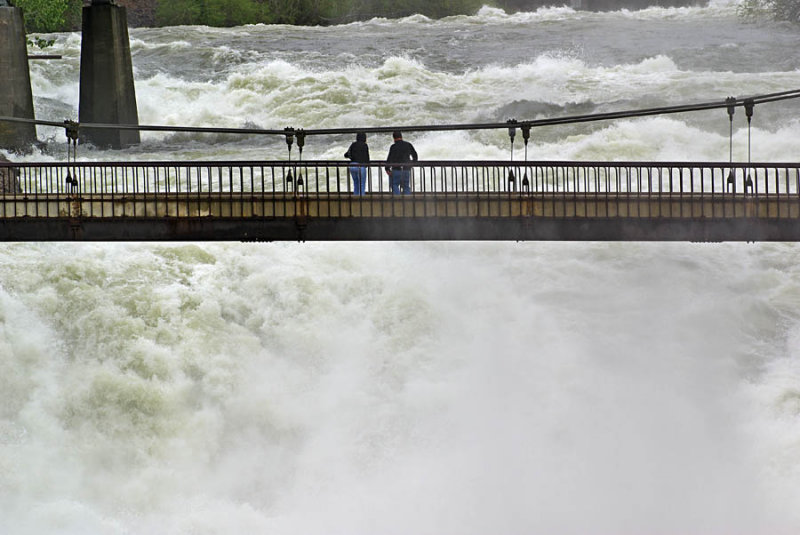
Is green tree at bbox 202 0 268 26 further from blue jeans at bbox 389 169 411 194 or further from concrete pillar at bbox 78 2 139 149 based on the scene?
blue jeans at bbox 389 169 411 194

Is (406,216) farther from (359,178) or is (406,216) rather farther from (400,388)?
(400,388)

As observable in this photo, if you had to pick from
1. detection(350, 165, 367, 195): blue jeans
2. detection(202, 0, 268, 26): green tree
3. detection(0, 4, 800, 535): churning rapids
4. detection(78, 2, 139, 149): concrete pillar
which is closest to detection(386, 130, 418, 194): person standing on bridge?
detection(350, 165, 367, 195): blue jeans

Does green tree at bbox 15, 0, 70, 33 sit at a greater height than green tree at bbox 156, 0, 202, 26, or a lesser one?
lesser

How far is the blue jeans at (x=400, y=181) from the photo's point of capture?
48.1ft

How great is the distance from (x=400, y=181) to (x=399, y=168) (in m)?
0.13

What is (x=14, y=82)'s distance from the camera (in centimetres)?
2658

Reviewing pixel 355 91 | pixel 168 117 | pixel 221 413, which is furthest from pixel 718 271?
pixel 168 117

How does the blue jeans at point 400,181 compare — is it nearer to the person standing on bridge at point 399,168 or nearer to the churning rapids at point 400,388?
the person standing on bridge at point 399,168

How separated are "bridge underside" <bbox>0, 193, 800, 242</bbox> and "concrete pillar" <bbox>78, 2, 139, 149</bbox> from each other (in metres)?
14.7

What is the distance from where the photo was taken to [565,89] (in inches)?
1130

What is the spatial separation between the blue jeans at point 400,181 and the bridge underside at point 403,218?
0.90 m

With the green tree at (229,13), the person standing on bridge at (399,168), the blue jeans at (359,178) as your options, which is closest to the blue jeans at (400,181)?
the person standing on bridge at (399,168)

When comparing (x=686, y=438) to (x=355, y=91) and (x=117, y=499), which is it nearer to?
(x=117, y=499)

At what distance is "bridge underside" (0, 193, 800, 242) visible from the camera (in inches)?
536
